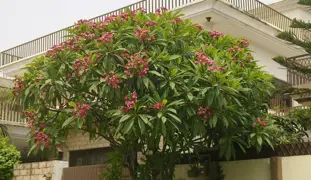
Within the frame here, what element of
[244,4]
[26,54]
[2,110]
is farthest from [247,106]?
[26,54]

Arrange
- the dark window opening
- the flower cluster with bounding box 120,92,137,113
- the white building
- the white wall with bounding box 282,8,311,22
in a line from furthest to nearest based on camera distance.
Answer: the white wall with bounding box 282,8,311,22 < the dark window opening < the white building < the flower cluster with bounding box 120,92,137,113

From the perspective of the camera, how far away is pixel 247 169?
9.98 meters

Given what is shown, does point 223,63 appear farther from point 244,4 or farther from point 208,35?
point 244,4

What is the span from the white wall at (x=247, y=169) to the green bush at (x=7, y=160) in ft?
22.6

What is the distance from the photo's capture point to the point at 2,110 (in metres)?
18.7

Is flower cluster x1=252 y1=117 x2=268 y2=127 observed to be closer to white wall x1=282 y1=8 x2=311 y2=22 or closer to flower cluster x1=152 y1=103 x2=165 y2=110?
flower cluster x1=152 y1=103 x2=165 y2=110

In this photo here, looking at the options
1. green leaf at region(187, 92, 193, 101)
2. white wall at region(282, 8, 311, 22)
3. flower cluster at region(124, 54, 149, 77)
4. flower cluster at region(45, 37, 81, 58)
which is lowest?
green leaf at region(187, 92, 193, 101)

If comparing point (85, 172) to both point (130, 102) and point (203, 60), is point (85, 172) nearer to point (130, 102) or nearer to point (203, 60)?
point (130, 102)

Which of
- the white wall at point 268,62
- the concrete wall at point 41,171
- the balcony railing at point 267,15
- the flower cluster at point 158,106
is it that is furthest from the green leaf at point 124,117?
the white wall at point 268,62

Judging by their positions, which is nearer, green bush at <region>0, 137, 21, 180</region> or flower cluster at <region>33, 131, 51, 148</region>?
flower cluster at <region>33, 131, 51, 148</region>

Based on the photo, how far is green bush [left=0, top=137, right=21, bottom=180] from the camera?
14.4m

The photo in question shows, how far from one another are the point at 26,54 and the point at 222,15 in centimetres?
1090

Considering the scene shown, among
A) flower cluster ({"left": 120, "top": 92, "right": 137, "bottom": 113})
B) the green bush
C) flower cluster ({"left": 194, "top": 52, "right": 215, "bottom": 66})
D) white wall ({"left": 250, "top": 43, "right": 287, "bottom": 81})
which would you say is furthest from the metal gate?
white wall ({"left": 250, "top": 43, "right": 287, "bottom": 81})

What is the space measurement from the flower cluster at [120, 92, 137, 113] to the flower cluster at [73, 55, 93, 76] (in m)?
0.88
